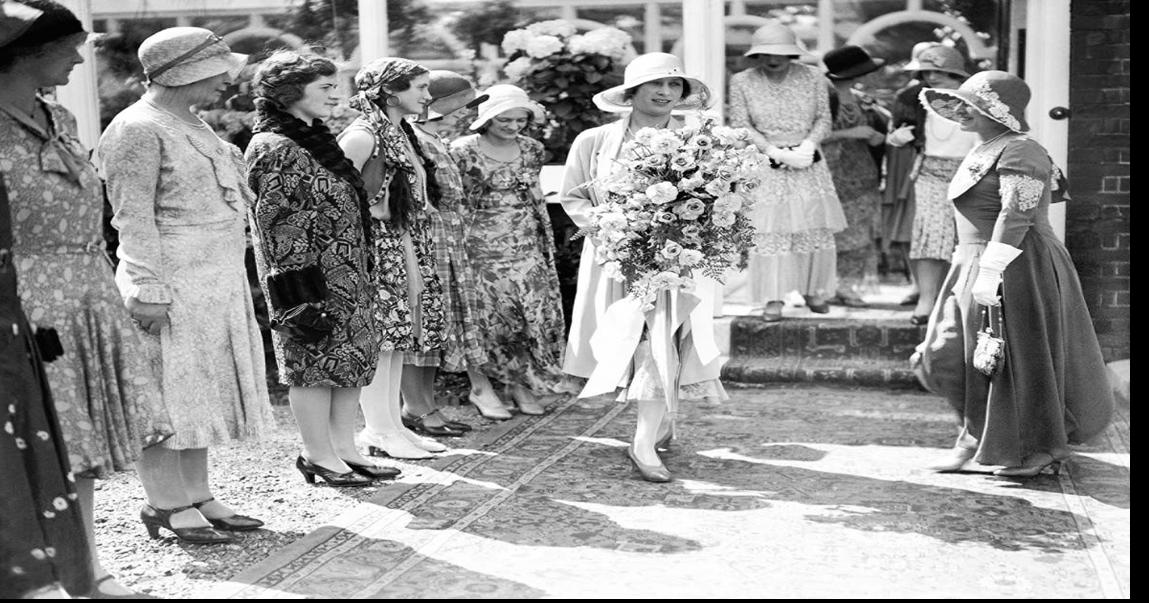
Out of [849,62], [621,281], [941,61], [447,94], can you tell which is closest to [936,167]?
[941,61]

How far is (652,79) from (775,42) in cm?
243

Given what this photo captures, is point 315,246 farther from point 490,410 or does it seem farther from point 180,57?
point 490,410

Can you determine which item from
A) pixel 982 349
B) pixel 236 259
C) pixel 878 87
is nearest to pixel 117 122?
pixel 236 259

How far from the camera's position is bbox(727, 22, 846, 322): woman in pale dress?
8.55m

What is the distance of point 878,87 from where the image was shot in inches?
406

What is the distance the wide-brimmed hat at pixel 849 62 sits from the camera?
9.09 metres

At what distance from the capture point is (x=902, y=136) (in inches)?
341

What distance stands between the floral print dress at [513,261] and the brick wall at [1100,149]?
3325mm

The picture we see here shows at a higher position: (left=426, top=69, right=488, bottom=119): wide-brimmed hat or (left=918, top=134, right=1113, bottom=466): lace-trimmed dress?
(left=426, top=69, right=488, bottom=119): wide-brimmed hat

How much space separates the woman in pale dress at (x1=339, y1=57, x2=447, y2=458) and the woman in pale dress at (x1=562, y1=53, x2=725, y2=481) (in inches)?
28.3

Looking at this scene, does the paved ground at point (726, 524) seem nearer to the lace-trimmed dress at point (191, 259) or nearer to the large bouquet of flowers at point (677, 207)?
the lace-trimmed dress at point (191, 259)

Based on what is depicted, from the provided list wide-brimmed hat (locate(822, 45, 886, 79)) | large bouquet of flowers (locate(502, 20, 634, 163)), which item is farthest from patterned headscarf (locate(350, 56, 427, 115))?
wide-brimmed hat (locate(822, 45, 886, 79))

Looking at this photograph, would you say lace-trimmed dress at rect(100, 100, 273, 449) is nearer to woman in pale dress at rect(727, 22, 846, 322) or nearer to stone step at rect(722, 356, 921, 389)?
Result: stone step at rect(722, 356, 921, 389)

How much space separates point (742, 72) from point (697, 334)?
3017mm
